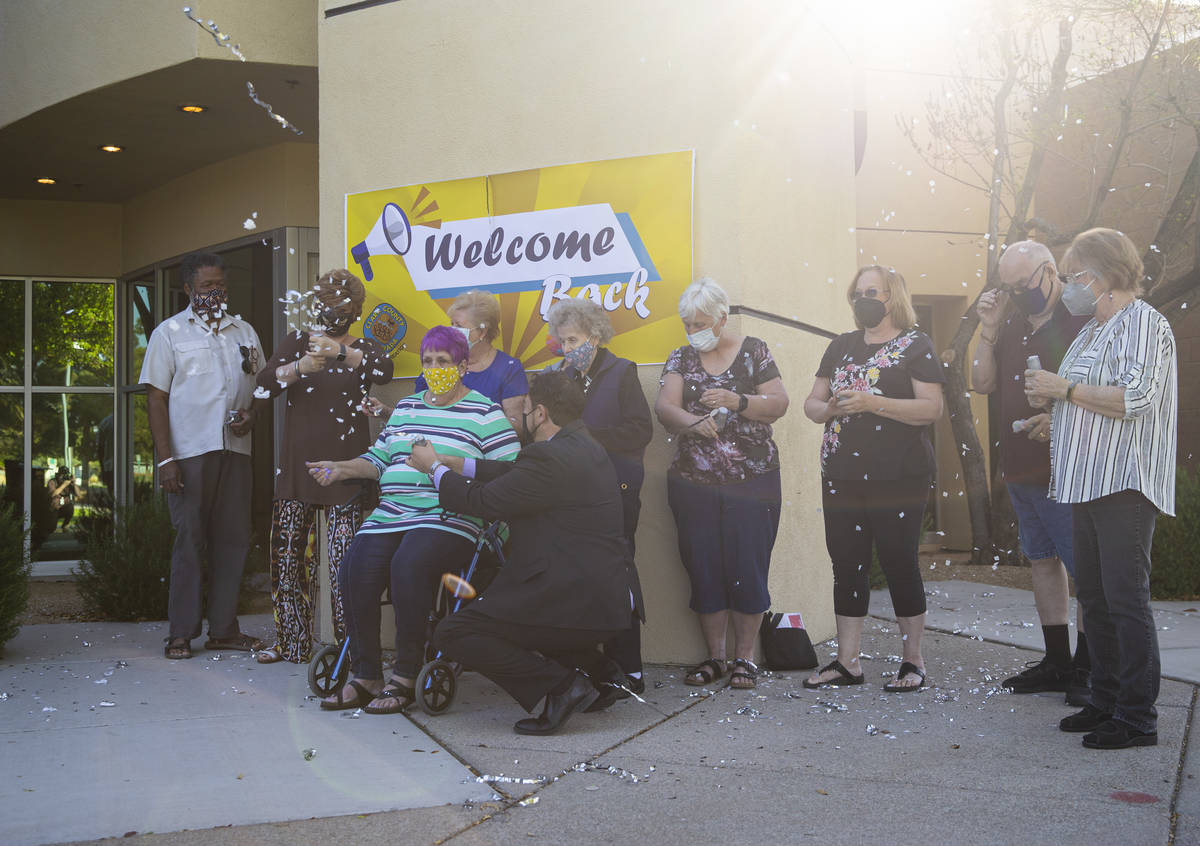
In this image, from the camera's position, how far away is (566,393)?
4.65m

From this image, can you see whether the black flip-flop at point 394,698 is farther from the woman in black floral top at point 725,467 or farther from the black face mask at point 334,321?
the black face mask at point 334,321

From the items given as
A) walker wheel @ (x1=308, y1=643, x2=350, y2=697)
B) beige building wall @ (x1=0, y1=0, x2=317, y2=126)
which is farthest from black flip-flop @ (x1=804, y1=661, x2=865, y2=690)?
beige building wall @ (x1=0, y1=0, x2=317, y2=126)

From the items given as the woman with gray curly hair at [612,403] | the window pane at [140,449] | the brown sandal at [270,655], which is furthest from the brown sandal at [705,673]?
the window pane at [140,449]

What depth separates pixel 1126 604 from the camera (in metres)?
4.23

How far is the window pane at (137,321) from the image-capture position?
11.1 meters

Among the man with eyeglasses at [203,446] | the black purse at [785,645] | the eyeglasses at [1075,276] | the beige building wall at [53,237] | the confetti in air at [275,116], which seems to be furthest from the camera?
the beige building wall at [53,237]

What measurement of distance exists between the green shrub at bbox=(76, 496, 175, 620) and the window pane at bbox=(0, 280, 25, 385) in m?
4.44

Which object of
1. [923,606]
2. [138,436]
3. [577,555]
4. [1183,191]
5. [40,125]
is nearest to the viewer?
[577,555]

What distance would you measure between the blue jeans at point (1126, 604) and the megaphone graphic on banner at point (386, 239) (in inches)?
157

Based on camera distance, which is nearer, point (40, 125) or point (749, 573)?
point (749, 573)

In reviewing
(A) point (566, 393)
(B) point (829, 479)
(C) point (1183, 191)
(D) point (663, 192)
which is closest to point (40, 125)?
(D) point (663, 192)

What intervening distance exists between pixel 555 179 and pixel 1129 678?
3.83m

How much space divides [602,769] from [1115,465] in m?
2.21

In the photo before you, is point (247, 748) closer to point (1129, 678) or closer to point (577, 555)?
point (577, 555)
